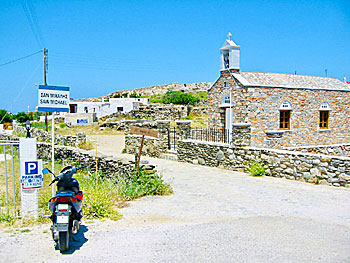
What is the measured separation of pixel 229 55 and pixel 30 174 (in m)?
15.5

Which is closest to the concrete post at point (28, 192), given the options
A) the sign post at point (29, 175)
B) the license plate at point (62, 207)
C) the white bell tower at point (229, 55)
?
the sign post at point (29, 175)

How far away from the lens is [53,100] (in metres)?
6.63

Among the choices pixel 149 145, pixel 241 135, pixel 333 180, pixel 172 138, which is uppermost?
pixel 241 135

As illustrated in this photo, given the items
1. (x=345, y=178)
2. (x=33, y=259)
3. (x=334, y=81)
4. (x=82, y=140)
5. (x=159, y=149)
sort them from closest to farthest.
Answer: (x=33, y=259) < (x=345, y=178) < (x=159, y=149) < (x=82, y=140) < (x=334, y=81)

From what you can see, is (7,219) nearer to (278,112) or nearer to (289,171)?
(289,171)

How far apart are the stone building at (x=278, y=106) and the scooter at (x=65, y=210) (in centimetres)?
1355

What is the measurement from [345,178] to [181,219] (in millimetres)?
5528

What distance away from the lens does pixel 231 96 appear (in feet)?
63.0

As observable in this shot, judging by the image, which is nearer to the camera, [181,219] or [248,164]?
[181,219]

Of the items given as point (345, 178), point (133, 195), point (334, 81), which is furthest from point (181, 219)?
point (334, 81)

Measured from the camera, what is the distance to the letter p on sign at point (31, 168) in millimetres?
6023

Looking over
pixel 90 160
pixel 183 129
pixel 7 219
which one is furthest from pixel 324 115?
pixel 7 219

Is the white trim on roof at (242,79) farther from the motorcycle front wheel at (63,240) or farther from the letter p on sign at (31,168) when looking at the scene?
the motorcycle front wheel at (63,240)

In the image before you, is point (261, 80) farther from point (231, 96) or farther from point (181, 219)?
point (181, 219)
